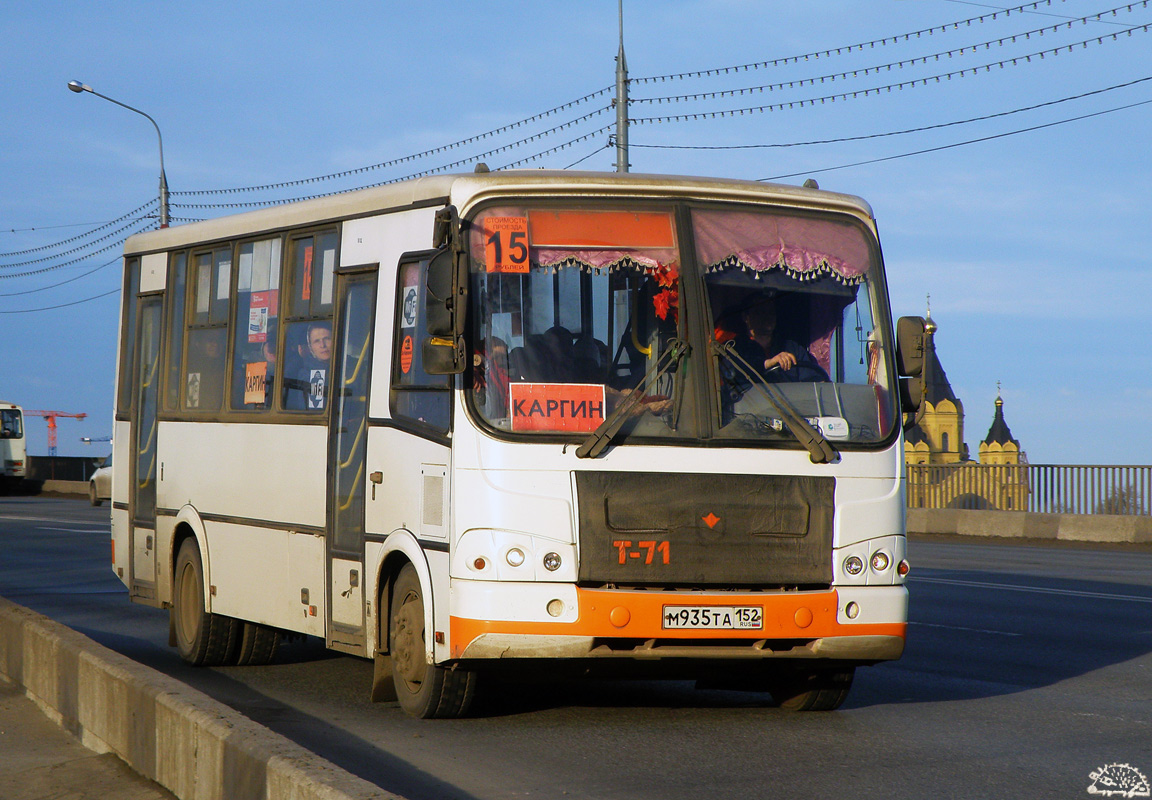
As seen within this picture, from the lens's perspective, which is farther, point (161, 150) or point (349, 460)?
point (161, 150)

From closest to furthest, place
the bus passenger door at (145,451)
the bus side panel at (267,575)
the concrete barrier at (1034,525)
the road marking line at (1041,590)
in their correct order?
the bus side panel at (267,575) < the bus passenger door at (145,451) < the road marking line at (1041,590) < the concrete barrier at (1034,525)

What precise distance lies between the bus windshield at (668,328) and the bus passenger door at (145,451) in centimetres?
524

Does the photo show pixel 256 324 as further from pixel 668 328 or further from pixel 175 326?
pixel 668 328

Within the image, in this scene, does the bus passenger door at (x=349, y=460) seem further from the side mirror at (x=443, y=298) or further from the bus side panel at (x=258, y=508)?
the side mirror at (x=443, y=298)

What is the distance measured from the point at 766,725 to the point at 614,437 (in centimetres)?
187

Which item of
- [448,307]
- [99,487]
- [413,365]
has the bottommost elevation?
[99,487]

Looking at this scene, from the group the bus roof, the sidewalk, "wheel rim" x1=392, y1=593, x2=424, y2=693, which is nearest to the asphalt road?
"wheel rim" x1=392, y1=593, x2=424, y2=693

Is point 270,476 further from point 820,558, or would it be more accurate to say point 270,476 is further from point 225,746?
point 225,746

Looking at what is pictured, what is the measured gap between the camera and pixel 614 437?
8109 millimetres

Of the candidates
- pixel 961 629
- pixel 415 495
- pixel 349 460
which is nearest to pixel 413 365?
pixel 415 495

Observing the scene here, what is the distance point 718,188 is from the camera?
867 centimetres

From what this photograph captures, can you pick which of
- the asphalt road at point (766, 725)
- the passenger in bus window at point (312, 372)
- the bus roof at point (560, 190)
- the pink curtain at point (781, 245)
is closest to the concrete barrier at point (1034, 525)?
the asphalt road at point (766, 725)

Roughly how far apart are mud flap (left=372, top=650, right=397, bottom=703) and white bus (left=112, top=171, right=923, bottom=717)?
0.02 meters

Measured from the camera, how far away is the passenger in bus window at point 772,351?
845cm
